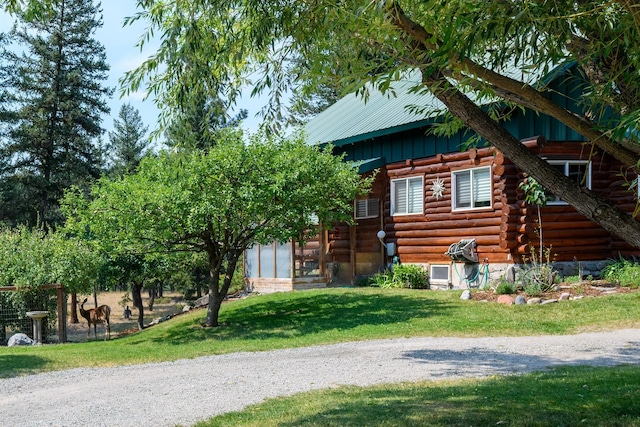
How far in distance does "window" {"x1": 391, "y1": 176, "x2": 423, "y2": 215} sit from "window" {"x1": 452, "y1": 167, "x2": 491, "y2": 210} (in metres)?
1.48

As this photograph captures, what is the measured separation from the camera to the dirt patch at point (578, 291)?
15.3 metres

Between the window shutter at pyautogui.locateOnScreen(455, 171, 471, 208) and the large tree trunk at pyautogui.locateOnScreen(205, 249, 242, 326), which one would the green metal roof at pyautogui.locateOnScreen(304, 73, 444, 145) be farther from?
the large tree trunk at pyautogui.locateOnScreen(205, 249, 242, 326)

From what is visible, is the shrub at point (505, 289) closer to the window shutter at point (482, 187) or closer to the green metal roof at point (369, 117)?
the window shutter at point (482, 187)

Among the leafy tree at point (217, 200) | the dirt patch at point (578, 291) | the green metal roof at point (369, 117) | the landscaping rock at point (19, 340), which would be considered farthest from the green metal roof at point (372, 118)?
the landscaping rock at point (19, 340)

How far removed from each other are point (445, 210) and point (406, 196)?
179cm

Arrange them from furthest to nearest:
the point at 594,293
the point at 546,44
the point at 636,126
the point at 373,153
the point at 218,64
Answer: the point at 373,153
the point at 594,293
the point at 218,64
the point at 546,44
the point at 636,126

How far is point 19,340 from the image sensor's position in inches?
651

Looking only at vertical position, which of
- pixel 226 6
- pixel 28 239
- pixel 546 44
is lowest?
pixel 28 239

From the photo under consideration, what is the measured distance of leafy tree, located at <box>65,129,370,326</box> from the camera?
48.2 ft

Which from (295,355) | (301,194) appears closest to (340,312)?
(301,194)

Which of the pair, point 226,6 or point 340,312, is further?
point 340,312

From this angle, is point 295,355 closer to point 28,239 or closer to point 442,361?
point 442,361

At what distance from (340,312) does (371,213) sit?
7095 mm

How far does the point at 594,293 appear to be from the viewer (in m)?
15.2
